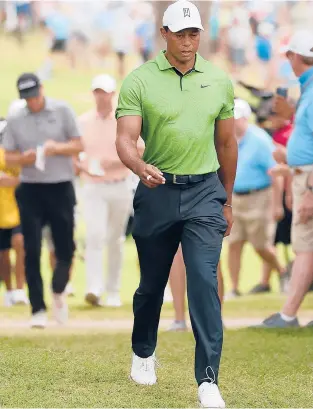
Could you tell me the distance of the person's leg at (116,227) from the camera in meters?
12.5

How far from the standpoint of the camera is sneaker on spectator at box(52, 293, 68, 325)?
11.0m

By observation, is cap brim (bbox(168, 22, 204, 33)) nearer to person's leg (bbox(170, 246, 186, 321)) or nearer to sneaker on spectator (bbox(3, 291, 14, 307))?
person's leg (bbox(170, 246, 186, 321))

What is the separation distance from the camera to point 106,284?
42.4 ft

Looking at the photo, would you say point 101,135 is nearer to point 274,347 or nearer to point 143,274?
point 274,347

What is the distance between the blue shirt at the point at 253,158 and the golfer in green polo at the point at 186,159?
570cm

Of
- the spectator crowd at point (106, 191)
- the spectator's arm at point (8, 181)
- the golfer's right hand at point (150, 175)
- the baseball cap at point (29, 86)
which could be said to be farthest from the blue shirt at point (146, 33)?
the golfer's right hand at point (150, 175)

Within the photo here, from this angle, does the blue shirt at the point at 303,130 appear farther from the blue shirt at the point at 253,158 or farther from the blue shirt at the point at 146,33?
the blue shirt at the point at 146,33

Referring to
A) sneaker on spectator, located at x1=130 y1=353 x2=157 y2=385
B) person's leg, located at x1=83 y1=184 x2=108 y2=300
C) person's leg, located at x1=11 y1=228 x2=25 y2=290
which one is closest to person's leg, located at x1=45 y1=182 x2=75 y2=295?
person's leg, located at x1=83 y1=184 x2=108 y2=300

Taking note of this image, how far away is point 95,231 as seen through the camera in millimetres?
12578

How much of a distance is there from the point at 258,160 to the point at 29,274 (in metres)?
3.19

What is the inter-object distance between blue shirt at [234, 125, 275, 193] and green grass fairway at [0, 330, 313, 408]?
3.60 metres

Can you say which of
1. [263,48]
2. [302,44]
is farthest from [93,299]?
[263,48]

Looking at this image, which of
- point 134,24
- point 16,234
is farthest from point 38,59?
point 16,234

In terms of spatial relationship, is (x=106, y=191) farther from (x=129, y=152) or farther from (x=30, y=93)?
(x=129, y=152)
